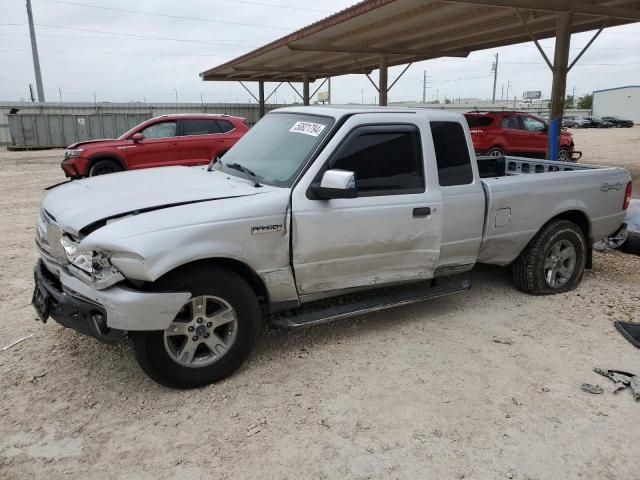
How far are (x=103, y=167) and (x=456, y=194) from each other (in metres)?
9.08

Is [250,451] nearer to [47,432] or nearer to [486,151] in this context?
[47,432]

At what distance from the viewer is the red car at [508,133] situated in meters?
15.1

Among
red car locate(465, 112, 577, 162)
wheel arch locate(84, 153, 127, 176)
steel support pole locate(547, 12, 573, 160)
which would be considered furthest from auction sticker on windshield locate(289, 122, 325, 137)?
red car locate(465, 112, 577, 162)

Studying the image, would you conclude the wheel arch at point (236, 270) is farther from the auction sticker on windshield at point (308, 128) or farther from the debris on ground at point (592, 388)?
the debris on ground at point (592, 388)

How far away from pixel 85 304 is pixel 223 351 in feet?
3.01

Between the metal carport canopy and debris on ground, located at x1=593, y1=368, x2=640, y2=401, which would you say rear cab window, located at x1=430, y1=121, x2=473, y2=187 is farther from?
the metal carport canopy

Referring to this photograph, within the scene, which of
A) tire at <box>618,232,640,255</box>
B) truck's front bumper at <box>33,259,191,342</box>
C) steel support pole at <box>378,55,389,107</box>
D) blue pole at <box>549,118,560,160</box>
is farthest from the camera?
steel support pole at <box>378,55,389,107</box>

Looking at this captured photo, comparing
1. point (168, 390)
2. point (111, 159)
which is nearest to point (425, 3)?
point (111, 159)

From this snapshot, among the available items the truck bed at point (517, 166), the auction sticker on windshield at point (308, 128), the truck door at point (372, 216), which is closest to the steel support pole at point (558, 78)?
the truck bed at point (517, 166)

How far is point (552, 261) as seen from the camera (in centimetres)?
522

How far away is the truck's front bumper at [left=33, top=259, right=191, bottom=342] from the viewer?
2992 millimetres

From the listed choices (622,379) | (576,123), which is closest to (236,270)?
(622,379)

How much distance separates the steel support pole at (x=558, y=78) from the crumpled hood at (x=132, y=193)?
387 inches

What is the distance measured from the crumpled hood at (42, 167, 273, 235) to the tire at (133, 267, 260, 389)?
514mm
